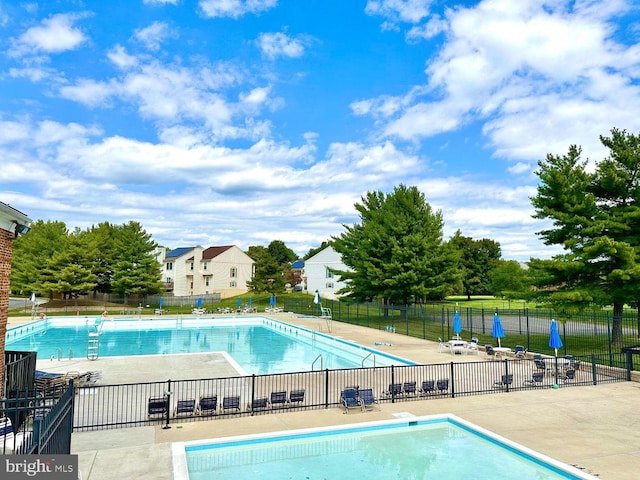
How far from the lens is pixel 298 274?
12394cm

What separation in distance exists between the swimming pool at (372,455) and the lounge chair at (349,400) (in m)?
1.47

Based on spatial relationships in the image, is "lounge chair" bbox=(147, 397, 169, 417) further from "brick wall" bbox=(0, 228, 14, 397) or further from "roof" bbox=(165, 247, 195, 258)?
"roof" bbox=(165, 247, 195, 258)

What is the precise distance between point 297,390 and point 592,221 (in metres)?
20.7

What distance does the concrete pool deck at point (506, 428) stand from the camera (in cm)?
959

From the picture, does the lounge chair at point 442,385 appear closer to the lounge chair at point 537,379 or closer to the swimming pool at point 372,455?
the swimming pool at point 372,455

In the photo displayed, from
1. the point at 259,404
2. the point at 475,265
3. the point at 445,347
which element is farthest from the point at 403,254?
the point at 475,265

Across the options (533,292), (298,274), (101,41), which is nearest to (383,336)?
(533,292)

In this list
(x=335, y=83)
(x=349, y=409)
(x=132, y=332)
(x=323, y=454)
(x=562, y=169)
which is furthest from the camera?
(x=132, y=332)

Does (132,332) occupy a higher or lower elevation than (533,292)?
lower

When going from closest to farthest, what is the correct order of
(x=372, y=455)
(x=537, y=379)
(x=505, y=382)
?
(x=372, y=455), (x=505, y=382), (x=537, y=379)

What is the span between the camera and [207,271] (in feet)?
252

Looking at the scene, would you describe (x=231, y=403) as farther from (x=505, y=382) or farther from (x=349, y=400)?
(x=505, y=382)

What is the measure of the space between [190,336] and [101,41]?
940 inches

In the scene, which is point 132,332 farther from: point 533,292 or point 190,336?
point 533,292
